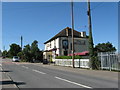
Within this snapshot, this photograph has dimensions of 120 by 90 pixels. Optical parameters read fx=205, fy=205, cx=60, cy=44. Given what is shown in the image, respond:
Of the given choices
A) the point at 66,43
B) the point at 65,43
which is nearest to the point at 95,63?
the point at 65,43

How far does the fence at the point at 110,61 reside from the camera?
20031 mm

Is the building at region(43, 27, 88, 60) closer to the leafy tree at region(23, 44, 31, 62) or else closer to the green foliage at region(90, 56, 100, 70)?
the leafy tree at region(23, 44, 31, 62)

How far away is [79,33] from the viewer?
59.5 m

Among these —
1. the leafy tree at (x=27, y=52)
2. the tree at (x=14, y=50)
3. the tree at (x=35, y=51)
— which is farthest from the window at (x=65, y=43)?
the tree at (x=14, y=50)

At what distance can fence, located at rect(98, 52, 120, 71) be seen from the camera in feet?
65.7

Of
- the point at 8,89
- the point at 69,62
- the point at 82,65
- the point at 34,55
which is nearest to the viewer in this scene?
the point at 8,89

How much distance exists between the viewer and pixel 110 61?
2103 cm

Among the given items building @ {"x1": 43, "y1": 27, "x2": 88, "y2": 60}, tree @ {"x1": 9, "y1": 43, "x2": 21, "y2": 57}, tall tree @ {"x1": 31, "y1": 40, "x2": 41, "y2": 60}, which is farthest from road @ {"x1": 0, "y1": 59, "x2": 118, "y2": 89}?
tree @ {"x1": 9, "y1": 43, "x2": 21, "y2": 57}

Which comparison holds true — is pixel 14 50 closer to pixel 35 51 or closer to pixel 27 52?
pixel 27 52

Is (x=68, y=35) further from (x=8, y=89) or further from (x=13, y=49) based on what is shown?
(x=13, y=49)

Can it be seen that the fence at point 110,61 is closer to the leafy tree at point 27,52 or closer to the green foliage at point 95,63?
Result: the green foliage at point 95,63

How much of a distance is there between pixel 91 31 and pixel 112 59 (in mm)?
5160

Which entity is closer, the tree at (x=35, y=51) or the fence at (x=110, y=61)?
→ the fence at (x=110, y=61)

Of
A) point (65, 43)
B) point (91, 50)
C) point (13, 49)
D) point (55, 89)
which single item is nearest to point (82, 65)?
point (91, 50)
